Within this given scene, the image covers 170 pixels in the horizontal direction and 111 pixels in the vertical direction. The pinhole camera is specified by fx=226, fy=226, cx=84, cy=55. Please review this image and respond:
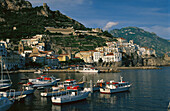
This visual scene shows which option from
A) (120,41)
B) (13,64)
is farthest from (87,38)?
(13,64)

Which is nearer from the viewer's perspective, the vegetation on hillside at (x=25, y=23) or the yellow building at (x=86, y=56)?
the yellow building at (x=86, y=56)

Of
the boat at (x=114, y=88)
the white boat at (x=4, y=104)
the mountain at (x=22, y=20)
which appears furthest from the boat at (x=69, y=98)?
the mountain at (x=22, y=20)

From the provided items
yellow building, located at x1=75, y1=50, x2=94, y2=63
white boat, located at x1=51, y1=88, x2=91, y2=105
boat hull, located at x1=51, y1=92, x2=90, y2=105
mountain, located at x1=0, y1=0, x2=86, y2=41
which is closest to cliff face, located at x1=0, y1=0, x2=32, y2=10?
mountain, located at x1=0, y1=0, x2=86, y2=41

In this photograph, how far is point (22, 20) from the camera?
17238cm

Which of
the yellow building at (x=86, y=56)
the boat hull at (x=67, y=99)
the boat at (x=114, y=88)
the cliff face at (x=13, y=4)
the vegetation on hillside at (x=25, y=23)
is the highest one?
the cliff face at (x=13, y=4)

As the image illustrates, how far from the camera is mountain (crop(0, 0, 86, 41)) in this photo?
150875 mm

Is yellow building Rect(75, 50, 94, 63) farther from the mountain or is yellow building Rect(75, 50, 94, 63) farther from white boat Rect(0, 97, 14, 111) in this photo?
white boat Rect(0, 97, 14, 111)

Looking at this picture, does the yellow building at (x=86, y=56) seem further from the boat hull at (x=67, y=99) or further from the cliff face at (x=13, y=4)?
the boat hull at (x=67, y=99)

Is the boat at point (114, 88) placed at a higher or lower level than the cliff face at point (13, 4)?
lower

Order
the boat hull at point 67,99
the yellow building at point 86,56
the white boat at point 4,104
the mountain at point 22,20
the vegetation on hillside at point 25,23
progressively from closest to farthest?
the white boat at point 4,104 < the boat hull at point 67,99 < the yellow building at point 86,56 < the vegetation on hillside at point 25,23 < the mountain at point 22,20

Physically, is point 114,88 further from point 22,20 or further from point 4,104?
point 22,20

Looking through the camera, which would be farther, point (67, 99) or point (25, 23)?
point (25, 23)

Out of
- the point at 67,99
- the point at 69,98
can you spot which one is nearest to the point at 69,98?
the point at 69,98

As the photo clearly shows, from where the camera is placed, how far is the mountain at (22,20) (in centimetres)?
15088
